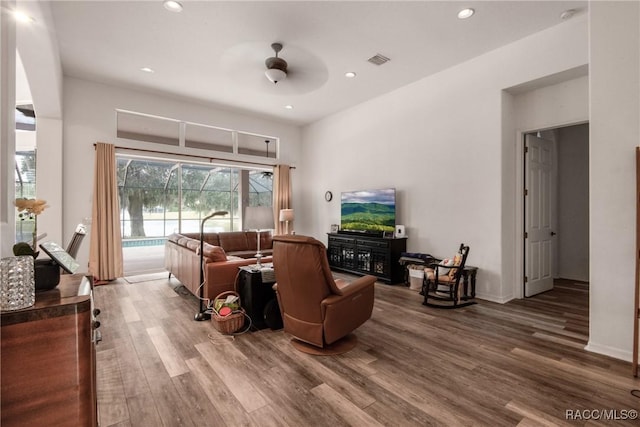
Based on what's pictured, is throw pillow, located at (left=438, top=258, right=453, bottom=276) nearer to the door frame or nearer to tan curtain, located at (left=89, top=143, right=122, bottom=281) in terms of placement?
the door frame

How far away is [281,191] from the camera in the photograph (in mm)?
7172

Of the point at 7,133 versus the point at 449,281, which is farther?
the point at 449,281

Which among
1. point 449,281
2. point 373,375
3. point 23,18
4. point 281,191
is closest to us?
point 373,375

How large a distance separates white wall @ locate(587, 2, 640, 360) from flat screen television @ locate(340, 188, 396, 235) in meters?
2.83

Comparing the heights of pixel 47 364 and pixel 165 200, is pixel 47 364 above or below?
below

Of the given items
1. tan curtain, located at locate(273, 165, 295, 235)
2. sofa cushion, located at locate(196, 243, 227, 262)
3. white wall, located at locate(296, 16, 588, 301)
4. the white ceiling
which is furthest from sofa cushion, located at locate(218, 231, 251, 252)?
the white ceiling

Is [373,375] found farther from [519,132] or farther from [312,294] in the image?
[519,132]

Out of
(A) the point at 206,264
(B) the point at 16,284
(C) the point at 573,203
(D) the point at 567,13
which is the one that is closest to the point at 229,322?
(A) the point at 206,264

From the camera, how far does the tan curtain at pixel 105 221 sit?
16.2 feet

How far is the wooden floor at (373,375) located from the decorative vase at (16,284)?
1152mm

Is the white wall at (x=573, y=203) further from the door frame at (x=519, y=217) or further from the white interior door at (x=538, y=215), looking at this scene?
the door frame at (x=519, y=217)

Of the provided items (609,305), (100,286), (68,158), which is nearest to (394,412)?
(609,305)

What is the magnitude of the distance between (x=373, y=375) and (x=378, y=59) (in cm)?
400

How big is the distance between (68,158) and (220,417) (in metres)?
5.16
